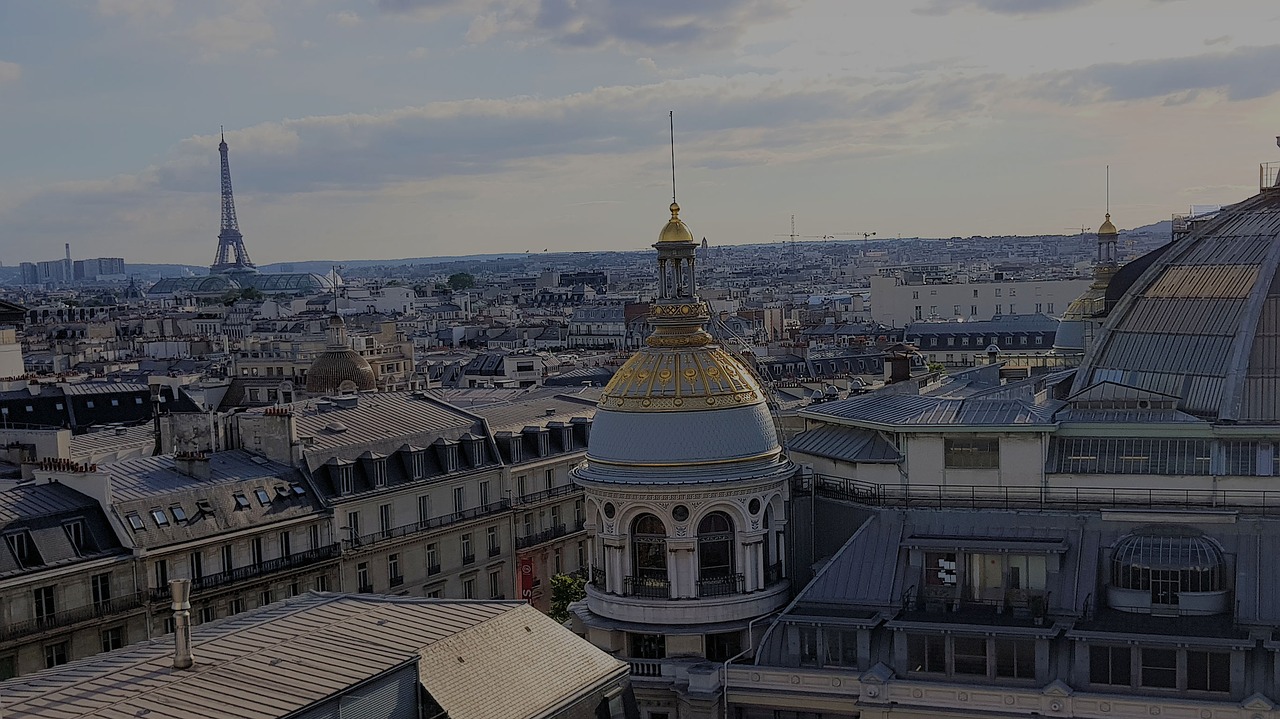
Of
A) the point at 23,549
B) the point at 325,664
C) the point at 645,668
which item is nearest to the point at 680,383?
the point at 645,668

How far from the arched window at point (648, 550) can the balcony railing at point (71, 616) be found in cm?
1891

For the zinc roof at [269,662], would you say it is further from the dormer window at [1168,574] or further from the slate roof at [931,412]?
the dormer window at [1168,574]

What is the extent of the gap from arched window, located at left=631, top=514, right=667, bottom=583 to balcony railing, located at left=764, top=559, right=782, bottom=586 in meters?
3.50

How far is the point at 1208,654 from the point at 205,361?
447 ft

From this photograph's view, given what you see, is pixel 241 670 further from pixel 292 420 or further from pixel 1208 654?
pixel 292 420

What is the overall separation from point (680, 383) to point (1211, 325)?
1794cm

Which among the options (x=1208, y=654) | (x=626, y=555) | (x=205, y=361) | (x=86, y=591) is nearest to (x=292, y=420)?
(x=86, y=591)

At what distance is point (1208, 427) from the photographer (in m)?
49.5

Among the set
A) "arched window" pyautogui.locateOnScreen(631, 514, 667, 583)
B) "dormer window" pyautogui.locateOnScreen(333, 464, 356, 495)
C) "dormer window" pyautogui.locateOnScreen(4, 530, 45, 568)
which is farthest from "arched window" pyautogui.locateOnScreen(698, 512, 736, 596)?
"dormer window" pyautogui.locateOnScreen(4, 530, 45, 568)

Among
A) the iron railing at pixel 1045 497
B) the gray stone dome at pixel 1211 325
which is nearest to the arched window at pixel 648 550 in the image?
the iron railing at pixel 1045 497

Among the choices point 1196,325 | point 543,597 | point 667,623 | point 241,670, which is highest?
point 1196,325

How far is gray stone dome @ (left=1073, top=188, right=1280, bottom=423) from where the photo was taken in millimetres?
50750

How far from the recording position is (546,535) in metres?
78.6

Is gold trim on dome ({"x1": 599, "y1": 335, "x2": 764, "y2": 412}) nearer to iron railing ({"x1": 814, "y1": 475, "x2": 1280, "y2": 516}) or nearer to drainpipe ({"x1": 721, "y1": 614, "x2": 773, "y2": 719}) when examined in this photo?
iron railing ({"x1": 814, "y1": 475, "x2": 1280, "y2": 516})
